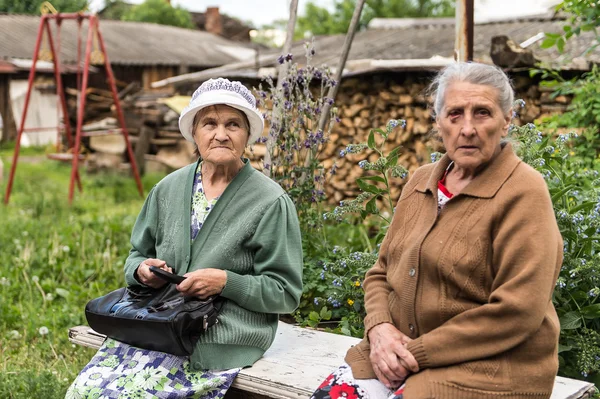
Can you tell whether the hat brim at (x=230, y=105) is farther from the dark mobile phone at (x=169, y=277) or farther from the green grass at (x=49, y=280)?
the green grass at (x=49, y=280)

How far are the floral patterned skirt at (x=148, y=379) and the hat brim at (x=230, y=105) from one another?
866 millimetres

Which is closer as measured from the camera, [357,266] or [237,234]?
[237,234]

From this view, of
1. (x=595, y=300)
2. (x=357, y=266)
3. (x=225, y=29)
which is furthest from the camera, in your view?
(x=225, y=29)

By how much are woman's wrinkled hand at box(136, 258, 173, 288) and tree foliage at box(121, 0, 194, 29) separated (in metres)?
35.7

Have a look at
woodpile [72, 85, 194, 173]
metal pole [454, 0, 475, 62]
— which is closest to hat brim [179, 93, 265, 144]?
metal pole [454, 0, 475, 62]

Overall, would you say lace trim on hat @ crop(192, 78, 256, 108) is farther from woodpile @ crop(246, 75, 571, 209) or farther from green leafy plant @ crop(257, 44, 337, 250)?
woodpile @ crop(246, 75, 571, 209)

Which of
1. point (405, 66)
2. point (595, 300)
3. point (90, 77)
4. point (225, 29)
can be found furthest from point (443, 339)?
point (225, 29)

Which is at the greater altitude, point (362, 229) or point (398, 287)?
point (398, 287)

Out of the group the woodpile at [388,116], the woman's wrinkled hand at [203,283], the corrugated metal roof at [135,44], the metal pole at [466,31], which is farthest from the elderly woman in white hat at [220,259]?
the corrugated metal roof at [135,44]

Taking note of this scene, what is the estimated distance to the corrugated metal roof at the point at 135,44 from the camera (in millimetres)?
23594

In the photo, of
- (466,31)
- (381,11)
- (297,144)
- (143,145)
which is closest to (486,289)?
(297,144)

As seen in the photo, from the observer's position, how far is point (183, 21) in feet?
123

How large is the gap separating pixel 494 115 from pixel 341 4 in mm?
34638

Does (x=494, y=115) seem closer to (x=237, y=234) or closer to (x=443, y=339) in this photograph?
(x=443, y=339)
